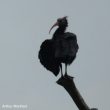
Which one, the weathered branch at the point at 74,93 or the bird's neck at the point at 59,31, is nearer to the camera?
the weathered branch at the point at 74,93

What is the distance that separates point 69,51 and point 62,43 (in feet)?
0.49

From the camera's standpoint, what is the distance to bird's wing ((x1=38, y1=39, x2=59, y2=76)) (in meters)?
1.92

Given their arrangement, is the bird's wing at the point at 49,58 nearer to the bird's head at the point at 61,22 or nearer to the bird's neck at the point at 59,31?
the bird's neck at the point at 59,31

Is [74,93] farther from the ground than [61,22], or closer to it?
closer to it

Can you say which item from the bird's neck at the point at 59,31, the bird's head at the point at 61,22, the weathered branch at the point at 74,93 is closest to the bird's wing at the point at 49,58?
the bird's neck at the point at 59,31

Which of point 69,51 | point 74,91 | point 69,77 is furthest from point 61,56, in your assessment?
point 74,91

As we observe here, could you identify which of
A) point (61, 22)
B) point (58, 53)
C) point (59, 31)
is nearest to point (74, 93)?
point (58, 53)

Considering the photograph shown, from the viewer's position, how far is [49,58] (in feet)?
6.26

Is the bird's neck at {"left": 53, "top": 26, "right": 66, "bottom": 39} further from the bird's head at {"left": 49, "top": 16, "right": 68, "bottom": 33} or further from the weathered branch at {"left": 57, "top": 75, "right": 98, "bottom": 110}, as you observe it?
the weathered branch at {"left": 57, "top": 75, "right": 98, "bottom": 110}

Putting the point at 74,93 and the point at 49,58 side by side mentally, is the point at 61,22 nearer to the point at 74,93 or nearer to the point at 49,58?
the point at 49,58

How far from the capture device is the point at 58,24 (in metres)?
2.52

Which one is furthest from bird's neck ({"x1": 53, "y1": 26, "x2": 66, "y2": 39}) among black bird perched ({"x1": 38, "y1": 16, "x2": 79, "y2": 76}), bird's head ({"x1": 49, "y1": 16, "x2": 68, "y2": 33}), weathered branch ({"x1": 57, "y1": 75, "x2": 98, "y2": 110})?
weathered branch ({"x1": 57, "y1": 75, "x2": 98, "y2": 110})

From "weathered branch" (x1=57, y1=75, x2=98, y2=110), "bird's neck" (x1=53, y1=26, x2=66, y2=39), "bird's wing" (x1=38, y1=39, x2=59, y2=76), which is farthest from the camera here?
"bird's neck" (x1=53, y1=26, x2=66, y2=39)

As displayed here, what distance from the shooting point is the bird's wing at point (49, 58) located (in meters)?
1.92
